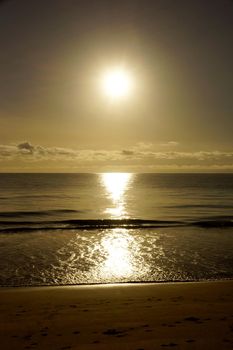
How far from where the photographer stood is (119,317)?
26.6 feet

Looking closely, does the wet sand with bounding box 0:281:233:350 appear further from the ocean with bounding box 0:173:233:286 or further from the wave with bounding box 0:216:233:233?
the wave with bounding box 0:216:233:233

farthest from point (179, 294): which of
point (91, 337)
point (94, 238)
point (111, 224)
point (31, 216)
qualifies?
point (31, 216)

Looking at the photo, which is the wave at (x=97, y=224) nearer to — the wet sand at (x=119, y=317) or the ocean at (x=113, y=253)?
the ocean at (x=113, y=253)

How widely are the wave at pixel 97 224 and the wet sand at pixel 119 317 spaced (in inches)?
642

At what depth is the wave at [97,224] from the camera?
2742 cm

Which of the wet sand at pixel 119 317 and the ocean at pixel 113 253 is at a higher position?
the wet sand at pixel 119 317

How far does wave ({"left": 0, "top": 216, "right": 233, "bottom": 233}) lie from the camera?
27422 millimetres

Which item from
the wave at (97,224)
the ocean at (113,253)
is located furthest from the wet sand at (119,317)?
the wave at (97,224)

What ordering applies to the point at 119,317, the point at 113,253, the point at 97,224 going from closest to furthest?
the point at 119,317 → the point at 113,253 → the point at 97,224

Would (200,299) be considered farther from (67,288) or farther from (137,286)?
(67,288)

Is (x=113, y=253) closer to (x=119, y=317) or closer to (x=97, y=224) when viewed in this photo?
(x=119, y=317)

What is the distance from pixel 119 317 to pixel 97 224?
22391 millimetres

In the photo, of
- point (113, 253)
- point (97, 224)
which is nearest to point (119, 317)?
point (113, 253)

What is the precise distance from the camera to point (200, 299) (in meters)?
9.84
